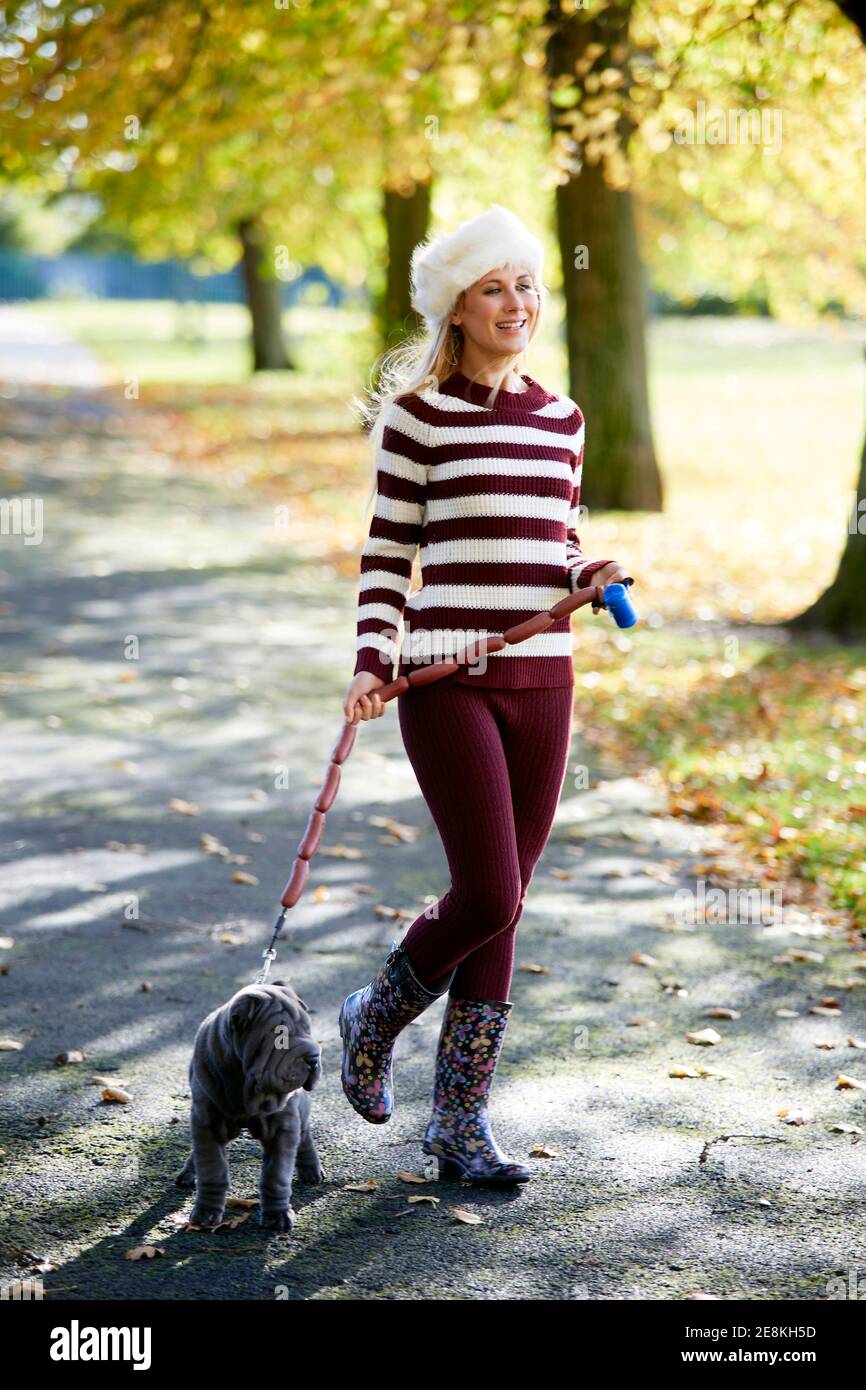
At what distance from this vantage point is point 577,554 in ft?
13.6

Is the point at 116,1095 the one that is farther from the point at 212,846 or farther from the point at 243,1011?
the point at 212,846

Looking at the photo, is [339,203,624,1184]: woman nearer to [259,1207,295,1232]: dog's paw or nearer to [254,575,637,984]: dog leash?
[254,575,637,984]: dog leash

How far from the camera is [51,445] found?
A: 77.5 ft

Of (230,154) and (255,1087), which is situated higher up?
(230,154)

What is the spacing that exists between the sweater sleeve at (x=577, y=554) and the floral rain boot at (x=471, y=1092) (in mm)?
1058

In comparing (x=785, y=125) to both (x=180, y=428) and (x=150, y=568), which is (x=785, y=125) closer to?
(x=150, y=568)

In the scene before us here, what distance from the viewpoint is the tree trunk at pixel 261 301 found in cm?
3609

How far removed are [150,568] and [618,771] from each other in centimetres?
675

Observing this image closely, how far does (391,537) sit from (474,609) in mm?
285

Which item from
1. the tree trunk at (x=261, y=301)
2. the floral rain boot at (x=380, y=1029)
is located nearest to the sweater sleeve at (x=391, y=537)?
the floral rain boot at (x=380, y=1029)

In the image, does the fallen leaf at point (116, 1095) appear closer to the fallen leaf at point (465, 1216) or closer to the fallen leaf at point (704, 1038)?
the fallen leaf at point (465, 1216)

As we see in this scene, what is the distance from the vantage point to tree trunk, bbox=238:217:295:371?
36.1m

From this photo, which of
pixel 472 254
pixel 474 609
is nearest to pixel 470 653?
pixel 474 609
